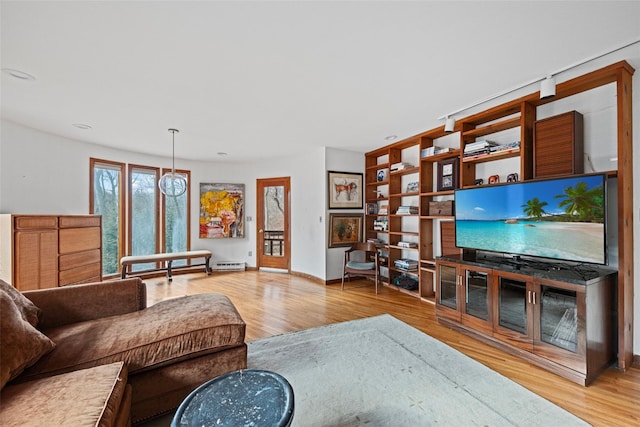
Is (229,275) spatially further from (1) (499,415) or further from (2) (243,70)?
(1) (499,415)

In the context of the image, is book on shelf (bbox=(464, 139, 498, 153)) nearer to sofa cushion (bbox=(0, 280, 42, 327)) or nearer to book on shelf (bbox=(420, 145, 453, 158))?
book on shelf (bbox=(420, 145, 453, 158))

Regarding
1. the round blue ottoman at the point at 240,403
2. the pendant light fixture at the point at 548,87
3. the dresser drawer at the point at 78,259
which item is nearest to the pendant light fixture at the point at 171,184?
the dresser drawer at the point at 78,259

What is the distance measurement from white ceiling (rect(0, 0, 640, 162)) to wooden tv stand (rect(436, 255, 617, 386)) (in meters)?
1.70

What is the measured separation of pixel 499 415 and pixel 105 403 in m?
2.09

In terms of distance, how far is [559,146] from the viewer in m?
2.33

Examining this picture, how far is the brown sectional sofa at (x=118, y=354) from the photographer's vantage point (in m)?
1.10

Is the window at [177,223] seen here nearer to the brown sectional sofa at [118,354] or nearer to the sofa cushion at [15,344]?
the brown sectional sofa at [118,354]

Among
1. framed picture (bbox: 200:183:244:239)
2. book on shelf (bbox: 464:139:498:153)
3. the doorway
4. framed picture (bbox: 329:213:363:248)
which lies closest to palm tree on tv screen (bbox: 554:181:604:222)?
book on shelf (bbox: 464:139:498:153)

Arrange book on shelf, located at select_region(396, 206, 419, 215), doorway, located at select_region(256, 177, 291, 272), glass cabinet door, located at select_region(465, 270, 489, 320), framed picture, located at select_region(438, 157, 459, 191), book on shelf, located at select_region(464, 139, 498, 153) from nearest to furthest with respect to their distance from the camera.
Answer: glass cabinet door, located at select_region(465, 270, 489, 320), book on shelf, located at select_region(464, 139, 498, 153), framed picture, located at select_region(438, 157, 459, 191), book on shelf, located at select_region(396, 206, 419, 215), doorway, located at select_region(256, 177, 291, 272)

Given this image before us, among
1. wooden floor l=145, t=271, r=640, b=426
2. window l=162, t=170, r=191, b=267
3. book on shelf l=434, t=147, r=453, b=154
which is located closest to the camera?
wooden floor l=145, t=271, r=640, b=426

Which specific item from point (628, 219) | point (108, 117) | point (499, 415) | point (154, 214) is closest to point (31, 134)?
point (108, 117)

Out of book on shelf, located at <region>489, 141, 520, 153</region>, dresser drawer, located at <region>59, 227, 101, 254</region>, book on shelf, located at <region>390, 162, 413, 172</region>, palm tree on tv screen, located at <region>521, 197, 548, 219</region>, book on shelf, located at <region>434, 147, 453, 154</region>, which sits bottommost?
dresser drawer, located at <region>59, 227, 101, 254</region>

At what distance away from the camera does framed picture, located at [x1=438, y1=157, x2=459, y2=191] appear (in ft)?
11.0

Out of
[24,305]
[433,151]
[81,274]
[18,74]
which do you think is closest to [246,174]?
[81,274]
